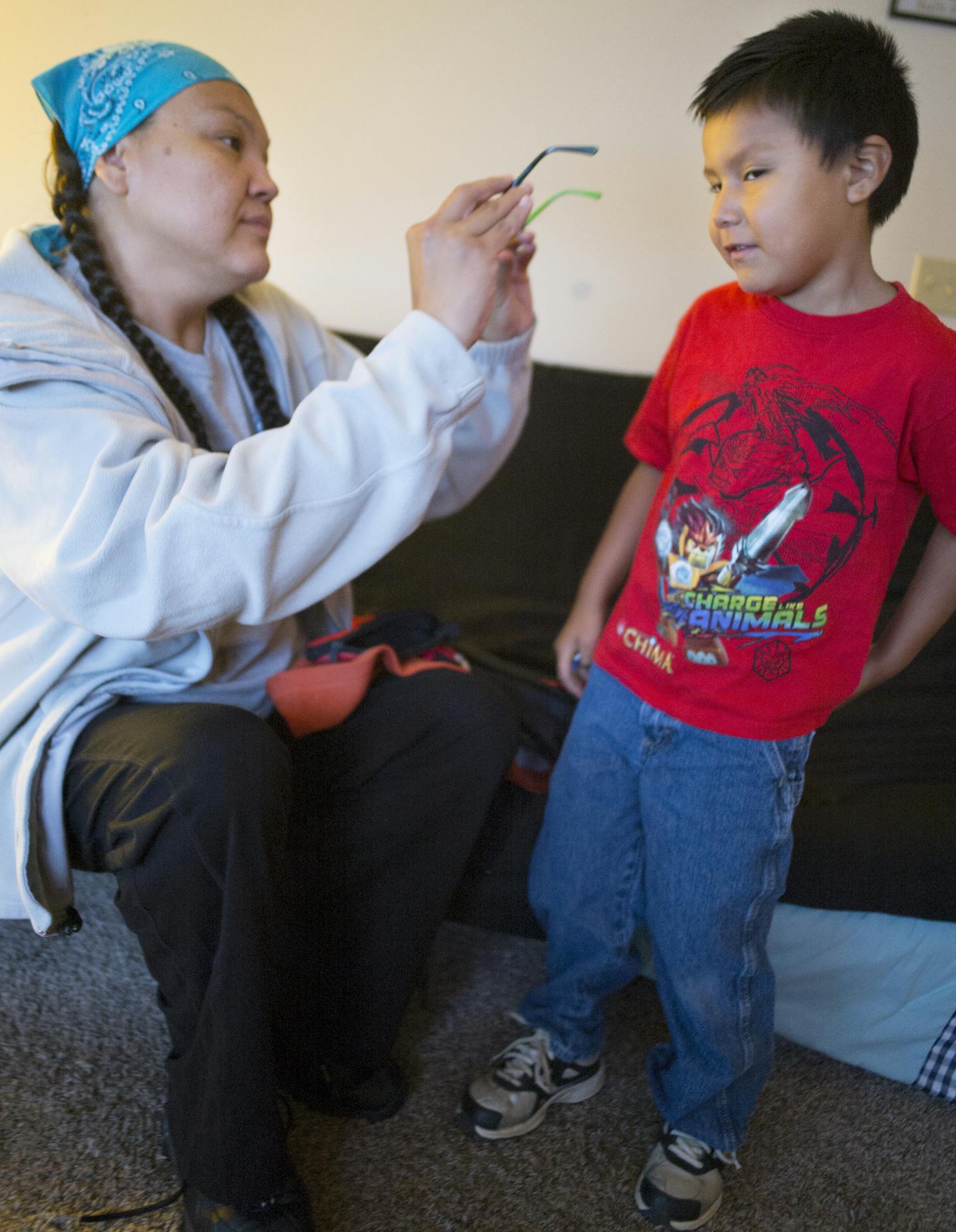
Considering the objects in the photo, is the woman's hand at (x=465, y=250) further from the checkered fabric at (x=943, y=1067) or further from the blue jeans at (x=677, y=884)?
the checkered fabric at (x=943, y=1067)

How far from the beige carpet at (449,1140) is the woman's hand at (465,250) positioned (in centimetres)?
83

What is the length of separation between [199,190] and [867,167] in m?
0.67

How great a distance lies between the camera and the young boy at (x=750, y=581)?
34.4 inches

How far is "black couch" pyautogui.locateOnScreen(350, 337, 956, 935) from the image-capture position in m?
1.10

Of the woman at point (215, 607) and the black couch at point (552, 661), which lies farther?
the black couch at point (552, 661)

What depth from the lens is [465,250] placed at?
912 millimetres

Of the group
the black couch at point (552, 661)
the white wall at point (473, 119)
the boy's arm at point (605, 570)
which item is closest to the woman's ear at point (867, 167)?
the boy's arm at point (605, 570)

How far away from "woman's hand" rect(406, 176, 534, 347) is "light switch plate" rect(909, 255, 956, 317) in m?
0.97

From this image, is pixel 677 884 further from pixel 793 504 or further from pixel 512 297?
pixel 512 297

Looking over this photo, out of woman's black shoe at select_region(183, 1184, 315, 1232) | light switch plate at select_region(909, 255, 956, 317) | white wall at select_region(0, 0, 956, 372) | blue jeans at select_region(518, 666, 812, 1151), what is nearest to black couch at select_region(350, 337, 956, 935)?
blue jeans at select_region(518, 666, 812, 1151)

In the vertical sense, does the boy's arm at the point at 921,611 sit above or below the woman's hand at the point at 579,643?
above

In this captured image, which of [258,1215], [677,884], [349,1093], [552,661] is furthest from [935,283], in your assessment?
[258,1215]

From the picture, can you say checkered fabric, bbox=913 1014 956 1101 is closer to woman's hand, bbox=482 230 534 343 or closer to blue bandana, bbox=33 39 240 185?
woman's hand, bbox=482 230 534 343

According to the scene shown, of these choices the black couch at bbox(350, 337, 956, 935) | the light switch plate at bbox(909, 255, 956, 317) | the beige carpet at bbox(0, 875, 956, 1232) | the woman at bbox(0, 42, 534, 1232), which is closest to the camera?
the woman at bbox(0, 42, 534, 1232)
